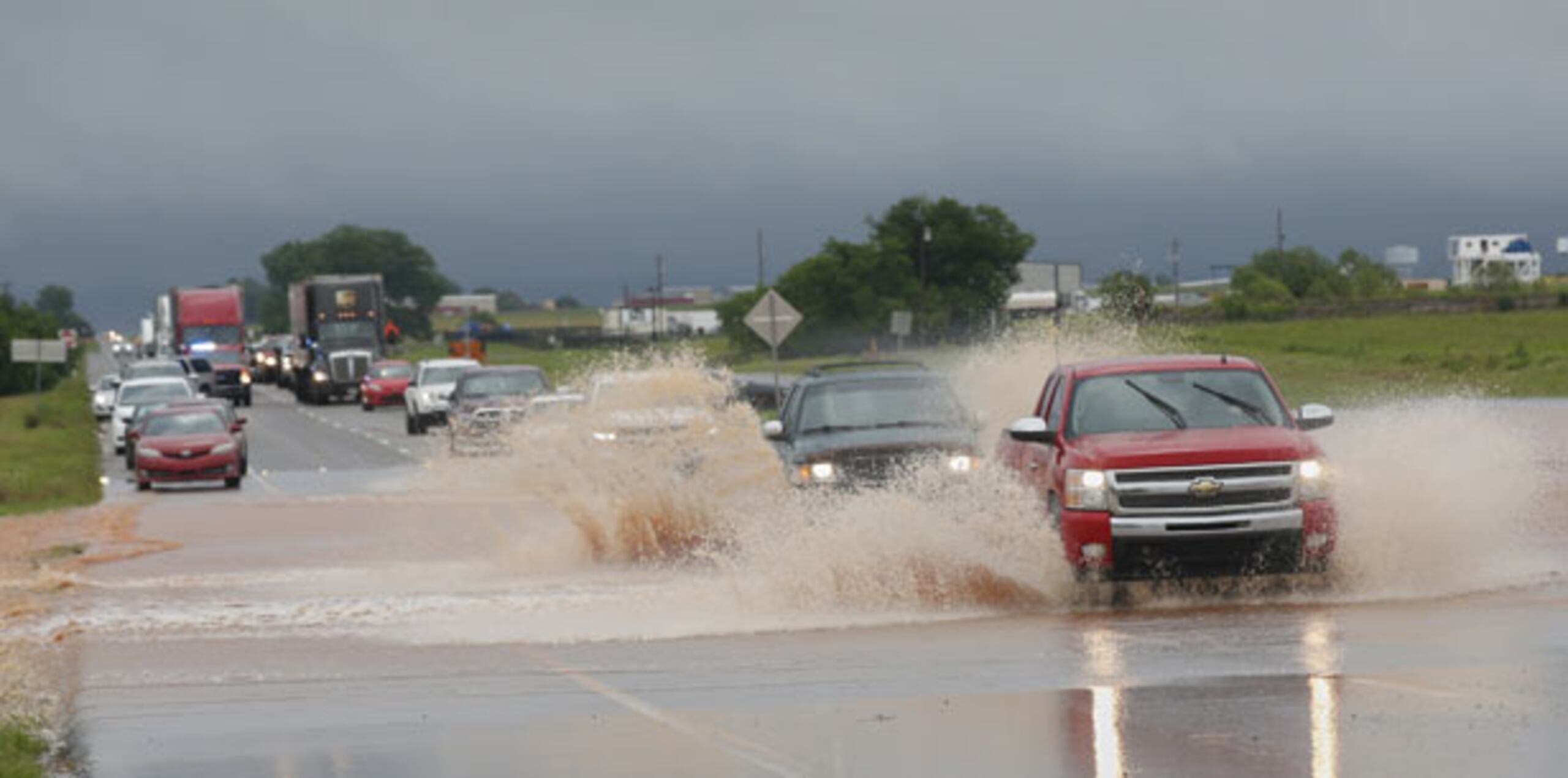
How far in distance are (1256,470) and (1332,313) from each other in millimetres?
83827

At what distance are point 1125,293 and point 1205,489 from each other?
40.2 feet

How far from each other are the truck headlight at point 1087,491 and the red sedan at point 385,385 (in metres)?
61.3

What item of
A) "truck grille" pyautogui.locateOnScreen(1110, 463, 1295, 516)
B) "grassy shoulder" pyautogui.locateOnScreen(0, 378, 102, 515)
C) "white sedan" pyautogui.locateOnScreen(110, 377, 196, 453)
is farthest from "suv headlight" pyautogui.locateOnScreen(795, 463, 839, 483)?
"white sedan" pyautogui.locateOnScreen(110, 377, 196, 453)

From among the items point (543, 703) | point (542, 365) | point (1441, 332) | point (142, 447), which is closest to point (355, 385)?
point (542, 365)

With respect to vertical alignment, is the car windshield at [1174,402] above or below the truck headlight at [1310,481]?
above

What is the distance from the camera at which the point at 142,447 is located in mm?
40375

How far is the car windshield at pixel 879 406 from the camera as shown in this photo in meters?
21.8

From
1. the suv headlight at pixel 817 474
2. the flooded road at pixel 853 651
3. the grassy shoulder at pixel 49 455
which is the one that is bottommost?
the grassy shoulder at pixel 49 455

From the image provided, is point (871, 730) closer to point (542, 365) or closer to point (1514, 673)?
point (1514, 673)

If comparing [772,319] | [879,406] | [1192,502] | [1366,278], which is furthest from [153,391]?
[1366,278]

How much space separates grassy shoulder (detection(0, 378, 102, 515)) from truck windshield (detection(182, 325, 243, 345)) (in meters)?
4.44

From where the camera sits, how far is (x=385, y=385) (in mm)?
76312

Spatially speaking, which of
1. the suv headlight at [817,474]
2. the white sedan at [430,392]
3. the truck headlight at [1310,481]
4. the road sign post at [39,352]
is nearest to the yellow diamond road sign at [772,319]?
the white sedan at [430,392]

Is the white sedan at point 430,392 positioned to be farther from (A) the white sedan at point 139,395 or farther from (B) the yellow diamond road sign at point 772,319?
(B) the yellow diamond road sign at point 772,319
